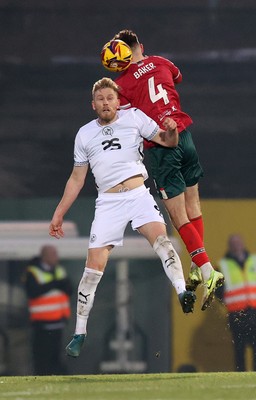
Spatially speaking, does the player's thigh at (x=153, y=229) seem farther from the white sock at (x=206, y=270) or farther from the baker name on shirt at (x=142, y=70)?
the baker name on shirt at (x=142, y=70)

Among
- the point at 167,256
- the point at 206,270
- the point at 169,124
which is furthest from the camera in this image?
the point at 206,270

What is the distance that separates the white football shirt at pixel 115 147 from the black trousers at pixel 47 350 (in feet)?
23.9

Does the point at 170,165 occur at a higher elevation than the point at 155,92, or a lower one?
lower

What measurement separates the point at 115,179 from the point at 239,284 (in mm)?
7587

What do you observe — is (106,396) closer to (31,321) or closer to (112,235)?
(112,235)

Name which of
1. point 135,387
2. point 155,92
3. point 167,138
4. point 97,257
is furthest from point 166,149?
point 135,387

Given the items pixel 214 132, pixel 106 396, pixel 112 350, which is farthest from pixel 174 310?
pixel 106 396

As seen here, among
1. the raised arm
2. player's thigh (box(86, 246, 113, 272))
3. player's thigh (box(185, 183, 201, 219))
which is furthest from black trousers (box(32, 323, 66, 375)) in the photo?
the raised arm

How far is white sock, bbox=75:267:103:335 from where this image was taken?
10289mm

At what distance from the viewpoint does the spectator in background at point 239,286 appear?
57.2ft

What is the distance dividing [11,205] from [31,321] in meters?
1.51

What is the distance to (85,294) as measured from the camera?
10.4m

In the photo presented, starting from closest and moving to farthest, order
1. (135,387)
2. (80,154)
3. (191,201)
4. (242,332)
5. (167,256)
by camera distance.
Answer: (135,387) < (167,256) < (80,154) < (191,201) < (242,332)

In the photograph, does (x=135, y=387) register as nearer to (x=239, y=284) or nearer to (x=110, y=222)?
(x=110, y=222)
